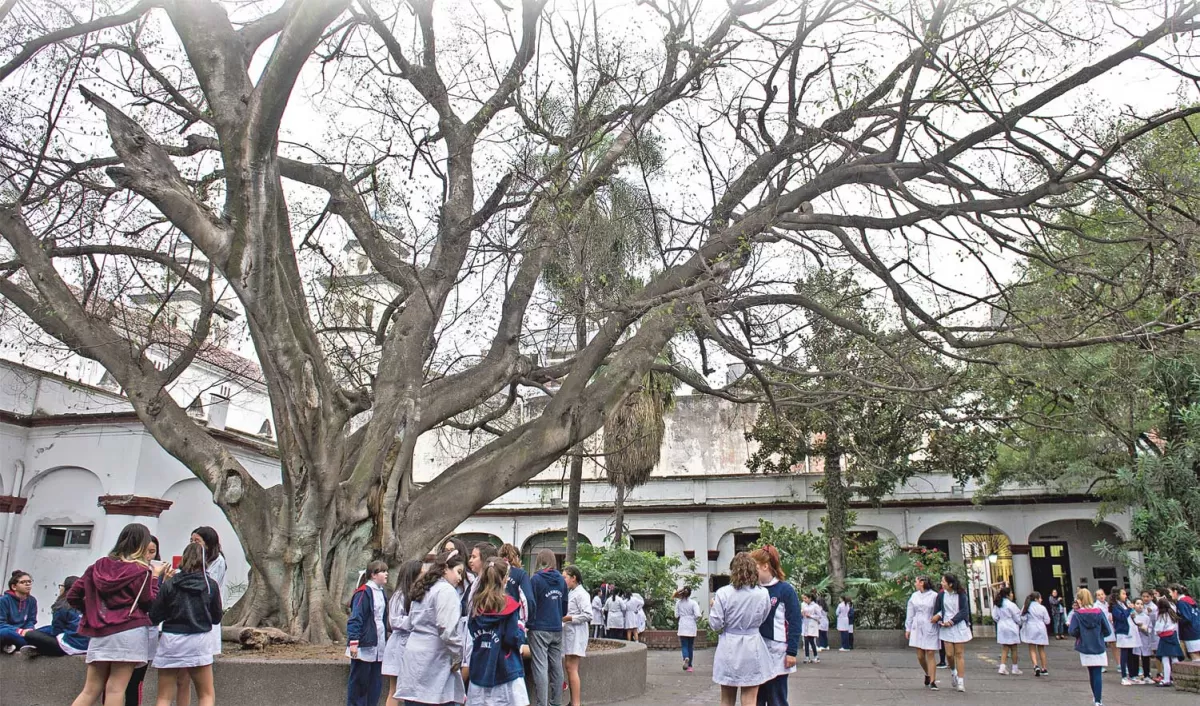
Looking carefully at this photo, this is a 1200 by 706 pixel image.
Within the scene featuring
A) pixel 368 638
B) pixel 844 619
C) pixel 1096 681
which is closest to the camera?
pixel 368 638

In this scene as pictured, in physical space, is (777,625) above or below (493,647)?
above

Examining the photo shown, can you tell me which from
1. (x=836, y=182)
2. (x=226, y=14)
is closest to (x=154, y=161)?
(x=226, y=14)

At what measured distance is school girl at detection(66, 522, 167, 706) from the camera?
6.14 metres

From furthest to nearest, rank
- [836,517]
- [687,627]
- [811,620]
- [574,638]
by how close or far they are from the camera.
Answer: [836,517], [811,620], [687,627], [574,638]

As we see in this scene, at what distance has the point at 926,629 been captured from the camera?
1188 cm

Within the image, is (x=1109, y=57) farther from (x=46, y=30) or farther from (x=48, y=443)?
(x=48, y=443)

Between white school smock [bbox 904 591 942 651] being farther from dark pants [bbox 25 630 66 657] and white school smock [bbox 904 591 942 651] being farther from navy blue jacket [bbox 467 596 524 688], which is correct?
dark pants [bbox 25 630 66 657]

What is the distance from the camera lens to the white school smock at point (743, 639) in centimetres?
670

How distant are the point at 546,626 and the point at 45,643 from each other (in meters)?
4.59

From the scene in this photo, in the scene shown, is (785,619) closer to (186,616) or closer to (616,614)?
(186,616)

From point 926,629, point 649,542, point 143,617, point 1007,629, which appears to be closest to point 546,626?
point 143,617

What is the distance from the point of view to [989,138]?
33.0 ft

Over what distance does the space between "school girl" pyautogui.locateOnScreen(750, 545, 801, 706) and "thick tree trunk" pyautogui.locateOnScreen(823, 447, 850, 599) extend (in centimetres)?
1713

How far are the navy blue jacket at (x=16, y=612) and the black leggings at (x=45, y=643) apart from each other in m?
0.56
